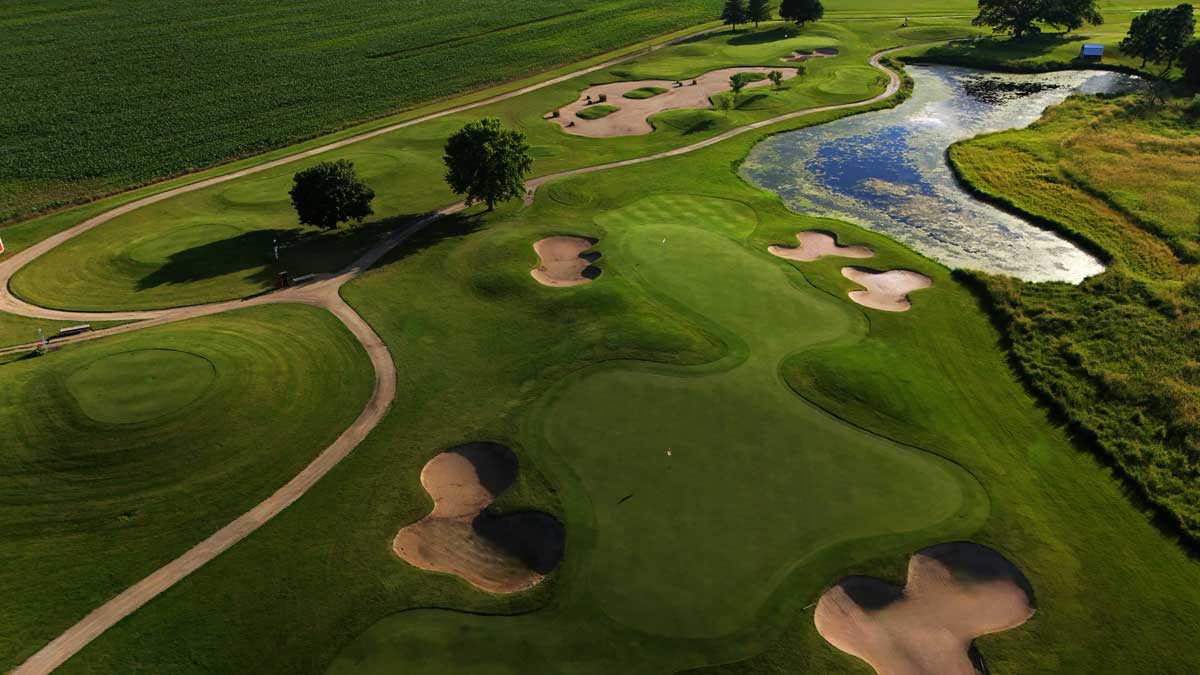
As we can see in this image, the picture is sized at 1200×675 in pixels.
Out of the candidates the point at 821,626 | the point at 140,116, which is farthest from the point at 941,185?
the point at 140,116

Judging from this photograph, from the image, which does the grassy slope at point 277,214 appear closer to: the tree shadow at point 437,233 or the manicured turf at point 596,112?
the tree shadow at point 437,233

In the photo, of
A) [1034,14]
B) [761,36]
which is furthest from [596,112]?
[1034,14]

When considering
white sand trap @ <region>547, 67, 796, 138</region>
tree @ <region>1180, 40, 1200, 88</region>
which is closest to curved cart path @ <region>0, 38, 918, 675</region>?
white sand trap @ <region>547, 67, 796, 138</region>

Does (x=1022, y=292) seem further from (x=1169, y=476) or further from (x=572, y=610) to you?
(x=572, y=610)

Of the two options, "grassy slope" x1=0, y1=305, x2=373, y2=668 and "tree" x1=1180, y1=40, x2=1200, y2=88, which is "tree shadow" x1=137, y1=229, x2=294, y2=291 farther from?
"tree" x1=1180, y1=40, x2=1200, y2=88

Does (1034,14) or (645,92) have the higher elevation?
(1034,14)

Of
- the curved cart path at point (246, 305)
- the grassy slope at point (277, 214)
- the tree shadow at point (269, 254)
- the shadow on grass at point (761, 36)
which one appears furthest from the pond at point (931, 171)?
the tree shadow at point (269, 254)

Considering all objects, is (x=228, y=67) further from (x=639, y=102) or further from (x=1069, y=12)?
(x=1069, y=12)
